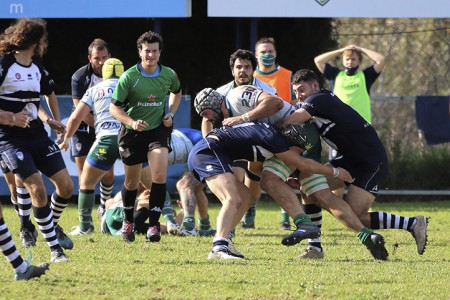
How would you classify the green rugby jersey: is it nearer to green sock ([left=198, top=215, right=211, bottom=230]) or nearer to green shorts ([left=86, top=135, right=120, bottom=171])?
green shorts ([left=86, top=135, right=120, bottom=171])

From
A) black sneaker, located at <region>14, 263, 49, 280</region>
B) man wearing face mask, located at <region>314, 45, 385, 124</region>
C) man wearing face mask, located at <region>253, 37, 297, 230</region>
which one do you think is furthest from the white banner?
black sneaker, located at <region>14, 263, 49, 280</region>

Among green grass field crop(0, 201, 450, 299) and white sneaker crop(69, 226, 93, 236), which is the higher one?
green grass field crop(0, 201, 450, 299)

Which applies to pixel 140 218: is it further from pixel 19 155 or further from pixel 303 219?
pixel 19 155

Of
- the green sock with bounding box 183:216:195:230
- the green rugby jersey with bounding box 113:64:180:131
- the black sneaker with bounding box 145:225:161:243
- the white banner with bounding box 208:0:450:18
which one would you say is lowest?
the green sock with bounding box 183:216:195:230

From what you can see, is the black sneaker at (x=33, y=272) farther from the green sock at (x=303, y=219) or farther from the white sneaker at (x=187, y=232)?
the white sneaker at (x=187, y=232)

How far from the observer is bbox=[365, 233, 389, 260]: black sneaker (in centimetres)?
868

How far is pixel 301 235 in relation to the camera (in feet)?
27.6

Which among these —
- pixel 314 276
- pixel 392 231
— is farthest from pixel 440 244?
pixel 314 276

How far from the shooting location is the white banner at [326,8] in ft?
46.3

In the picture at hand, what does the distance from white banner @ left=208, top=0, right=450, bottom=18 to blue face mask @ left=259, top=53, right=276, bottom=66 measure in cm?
236

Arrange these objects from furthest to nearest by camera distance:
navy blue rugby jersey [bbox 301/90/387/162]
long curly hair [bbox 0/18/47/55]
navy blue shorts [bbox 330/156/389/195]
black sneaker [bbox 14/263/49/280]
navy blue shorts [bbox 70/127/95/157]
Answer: navy blue shorts [bbox 70/127/95/157], navy blue shorts [bbox 330/156/389/195], navy blue rugby jersey [bbox 301/90/387/162], long curly hair [bbox 0/18/47/55], black sneaker [bbox 14/263/49/280]

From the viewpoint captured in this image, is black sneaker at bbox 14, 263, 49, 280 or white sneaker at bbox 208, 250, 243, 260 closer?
black sneaker at bbox 14, 263, 49, 280

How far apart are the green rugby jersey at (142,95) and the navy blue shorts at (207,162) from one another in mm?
1287

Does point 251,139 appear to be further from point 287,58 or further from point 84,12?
point 287,58
